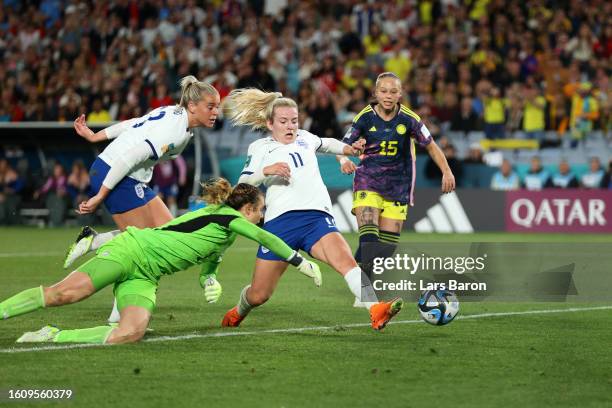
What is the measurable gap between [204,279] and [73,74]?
18914 millimetres

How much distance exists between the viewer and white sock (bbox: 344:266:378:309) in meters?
8.93

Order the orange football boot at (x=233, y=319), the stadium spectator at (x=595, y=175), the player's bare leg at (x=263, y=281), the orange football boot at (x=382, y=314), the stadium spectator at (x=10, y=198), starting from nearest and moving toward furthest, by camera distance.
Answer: the orange football boot at (x=382, y=314) → the player's bare leg at (x=263, y=281) → the orange football boot at (x=233, y=319) → the stadium spectator at (x=595, y=175) → the stadium spectator at (x=10, y=198)

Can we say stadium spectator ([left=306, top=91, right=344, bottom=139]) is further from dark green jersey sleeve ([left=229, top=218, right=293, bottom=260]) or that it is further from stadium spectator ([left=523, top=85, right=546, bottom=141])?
dark green jersey sleeve ([left=229, top=218, right=293, bottom=260])

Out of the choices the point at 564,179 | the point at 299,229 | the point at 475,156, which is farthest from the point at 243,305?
the point at 475,156

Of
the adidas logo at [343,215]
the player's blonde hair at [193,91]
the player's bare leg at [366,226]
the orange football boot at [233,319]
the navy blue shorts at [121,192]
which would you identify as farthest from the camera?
the adidas logo at [343,215]

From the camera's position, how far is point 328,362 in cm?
763

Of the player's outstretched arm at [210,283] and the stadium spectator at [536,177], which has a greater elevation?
the player's outstretched arm at [210,283]

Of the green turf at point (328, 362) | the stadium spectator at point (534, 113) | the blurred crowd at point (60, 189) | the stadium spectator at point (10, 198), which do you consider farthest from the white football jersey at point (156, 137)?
the stadium spectator at point (10, 198)

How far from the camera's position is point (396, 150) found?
438 inches

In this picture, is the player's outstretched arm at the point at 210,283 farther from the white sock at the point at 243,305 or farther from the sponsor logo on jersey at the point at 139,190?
the sponsor logo on jersey at the point at 139,190

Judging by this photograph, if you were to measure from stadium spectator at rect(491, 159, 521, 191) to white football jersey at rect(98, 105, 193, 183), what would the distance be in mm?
13380

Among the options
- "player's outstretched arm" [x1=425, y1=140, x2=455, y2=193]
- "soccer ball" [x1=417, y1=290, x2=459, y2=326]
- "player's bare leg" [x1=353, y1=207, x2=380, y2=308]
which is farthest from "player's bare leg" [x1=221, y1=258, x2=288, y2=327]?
"player's outstretched arm" [x1=425, y1=140, x2=455, y2=193]

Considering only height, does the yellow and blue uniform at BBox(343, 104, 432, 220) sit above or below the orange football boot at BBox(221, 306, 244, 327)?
above

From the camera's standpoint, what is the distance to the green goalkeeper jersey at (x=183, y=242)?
820 cm
